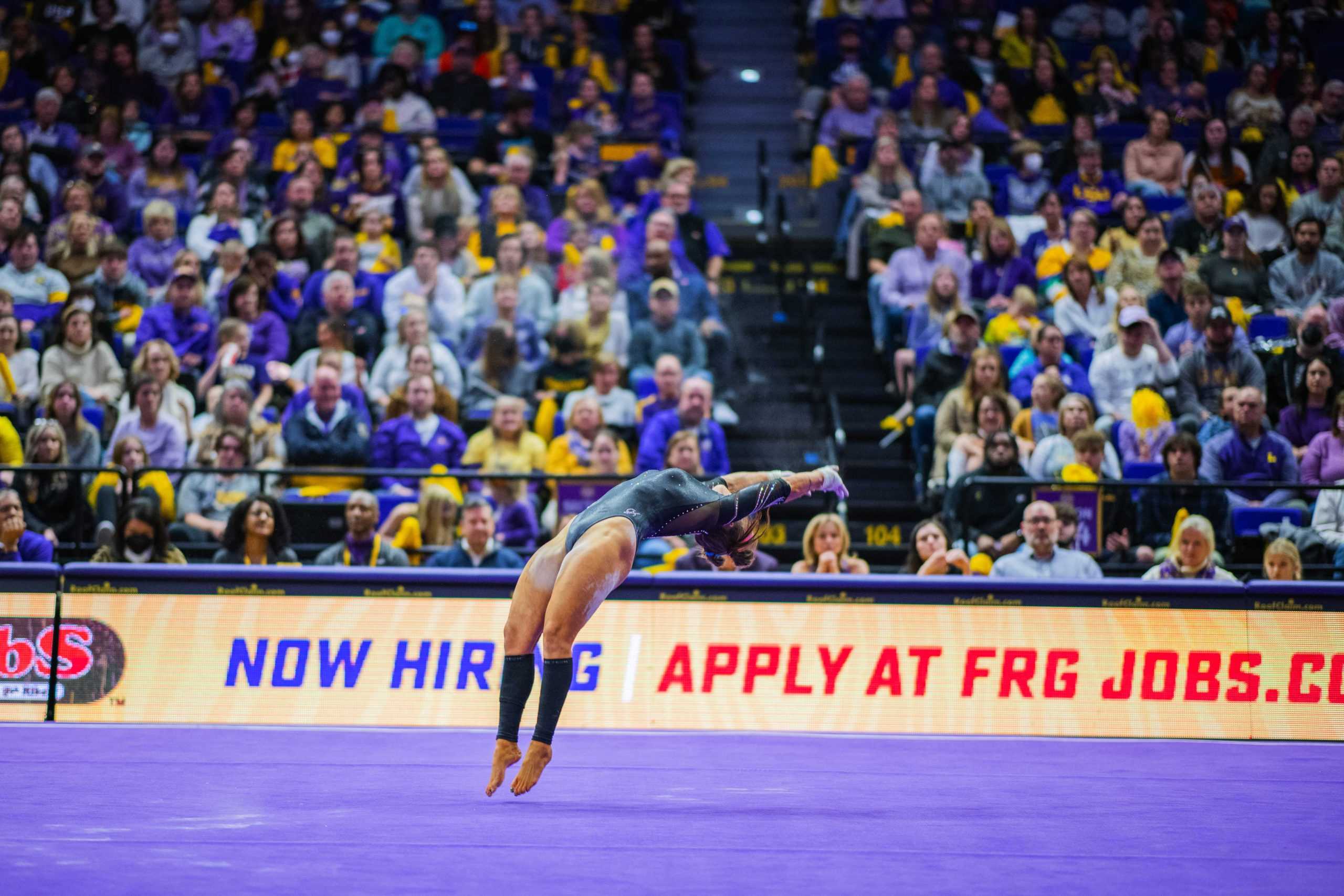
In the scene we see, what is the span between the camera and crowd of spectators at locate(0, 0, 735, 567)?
1123cm

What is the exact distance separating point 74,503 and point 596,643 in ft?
14.1

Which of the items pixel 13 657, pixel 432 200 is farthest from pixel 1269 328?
pixel 13 657

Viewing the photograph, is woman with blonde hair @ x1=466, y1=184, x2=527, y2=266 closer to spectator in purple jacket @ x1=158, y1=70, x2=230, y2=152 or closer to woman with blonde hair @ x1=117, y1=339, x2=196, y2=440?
woman with blonde hair @ x1=117, y1=339, x2=196, y2=440

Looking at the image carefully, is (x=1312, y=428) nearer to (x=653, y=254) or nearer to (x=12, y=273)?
(x=653, y=254)

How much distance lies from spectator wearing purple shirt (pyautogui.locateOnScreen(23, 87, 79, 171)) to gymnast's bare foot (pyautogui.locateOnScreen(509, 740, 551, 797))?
11.9m

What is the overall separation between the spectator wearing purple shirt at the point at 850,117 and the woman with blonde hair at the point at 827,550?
291 inches

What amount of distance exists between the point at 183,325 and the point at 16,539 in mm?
3465

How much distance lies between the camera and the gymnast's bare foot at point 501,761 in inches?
249

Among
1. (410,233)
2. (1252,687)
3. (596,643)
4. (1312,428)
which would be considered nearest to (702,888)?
(596,643)

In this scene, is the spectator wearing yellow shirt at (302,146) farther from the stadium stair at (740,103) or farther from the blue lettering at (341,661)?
the blue lettering at (341,661)

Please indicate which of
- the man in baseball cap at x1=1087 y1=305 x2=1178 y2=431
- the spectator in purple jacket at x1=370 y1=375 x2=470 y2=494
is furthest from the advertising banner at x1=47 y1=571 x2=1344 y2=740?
the man in baseball cap at x1=1087 y1=305 x2=1178 y2=431

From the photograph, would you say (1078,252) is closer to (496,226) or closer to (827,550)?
(496,226)

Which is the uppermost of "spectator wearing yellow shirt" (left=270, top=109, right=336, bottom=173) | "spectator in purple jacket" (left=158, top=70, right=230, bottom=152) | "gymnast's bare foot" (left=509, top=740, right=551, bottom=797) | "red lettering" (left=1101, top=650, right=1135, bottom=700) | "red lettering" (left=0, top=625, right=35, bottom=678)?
"spectator in purple jacket" (left=158, top=70, right=230, bottom=152)

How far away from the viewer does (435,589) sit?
9.34m
